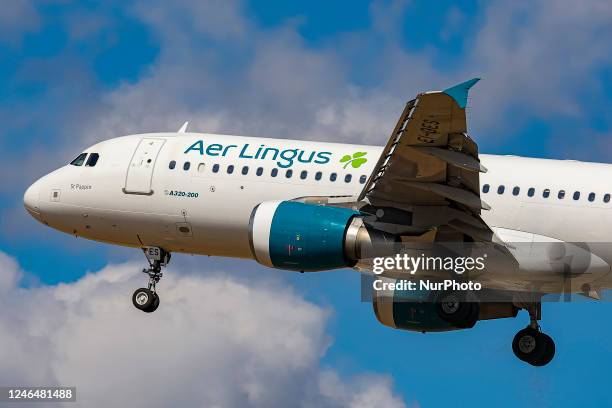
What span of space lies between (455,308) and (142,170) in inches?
377

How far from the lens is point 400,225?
109ft

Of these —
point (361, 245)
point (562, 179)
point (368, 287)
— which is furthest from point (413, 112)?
point (368, 287)

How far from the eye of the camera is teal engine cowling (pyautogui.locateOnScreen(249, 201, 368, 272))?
32500 mm

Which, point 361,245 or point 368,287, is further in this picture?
point 368,287

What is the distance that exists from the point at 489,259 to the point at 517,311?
4115mm

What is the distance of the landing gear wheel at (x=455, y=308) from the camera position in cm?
3531

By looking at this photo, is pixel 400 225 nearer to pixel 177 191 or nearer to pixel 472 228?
pixel 472 228

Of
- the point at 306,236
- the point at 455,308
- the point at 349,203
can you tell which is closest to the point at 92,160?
the point at 349,203

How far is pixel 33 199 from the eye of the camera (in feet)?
129

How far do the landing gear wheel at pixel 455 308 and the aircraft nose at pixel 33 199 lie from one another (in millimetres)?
12193

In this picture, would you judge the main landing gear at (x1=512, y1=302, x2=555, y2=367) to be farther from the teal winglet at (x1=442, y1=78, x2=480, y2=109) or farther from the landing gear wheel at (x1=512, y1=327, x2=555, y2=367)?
the teal winglet at (x1=442, y1=78, x2=480, y2=109)

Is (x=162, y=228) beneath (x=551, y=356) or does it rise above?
above

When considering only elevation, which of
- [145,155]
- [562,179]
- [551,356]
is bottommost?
[551,356]

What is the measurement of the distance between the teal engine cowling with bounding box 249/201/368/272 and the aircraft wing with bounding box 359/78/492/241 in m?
0.96
